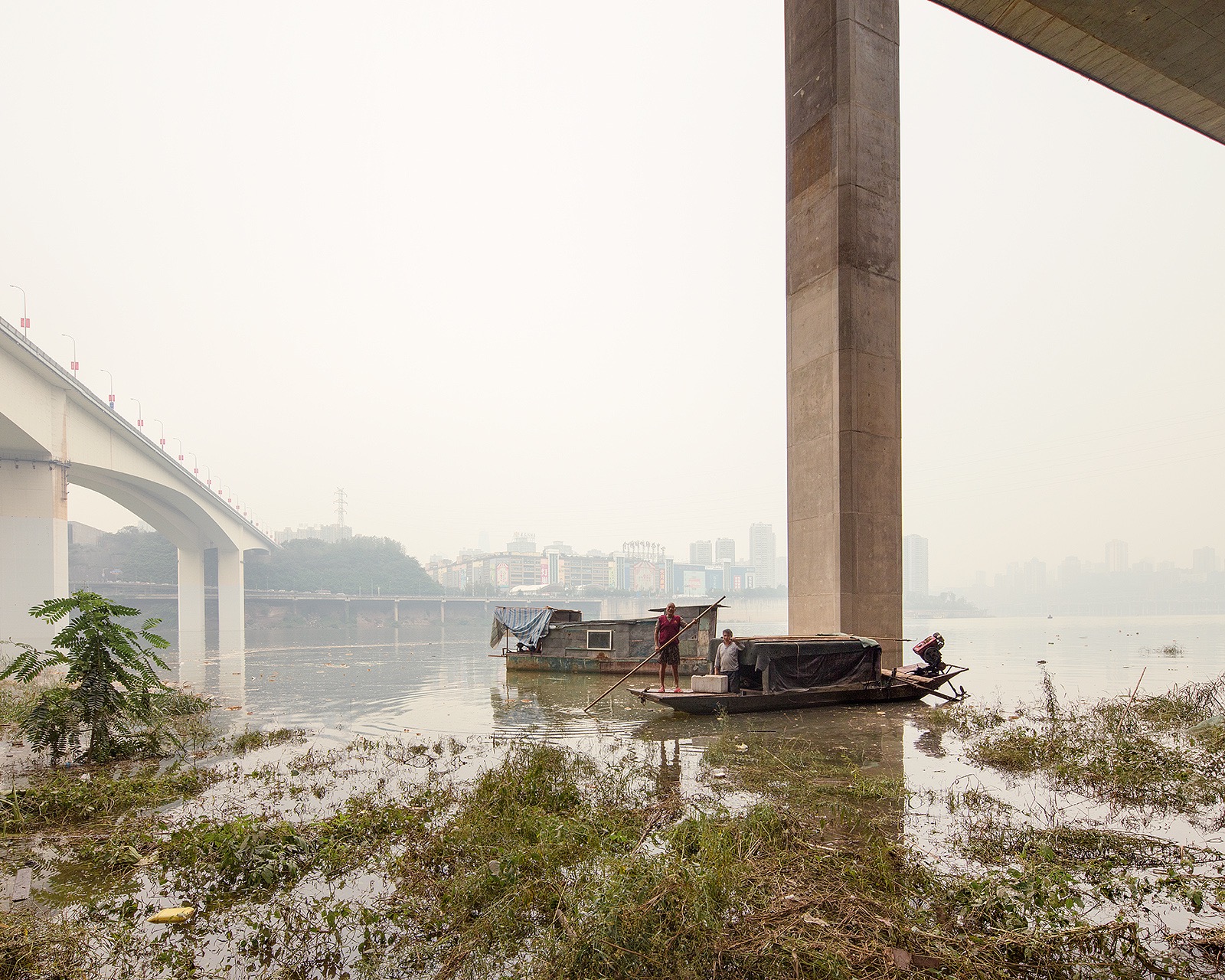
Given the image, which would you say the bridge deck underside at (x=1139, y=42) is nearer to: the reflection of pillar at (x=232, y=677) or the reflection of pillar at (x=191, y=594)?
the reflection of pillar at (x=232, y=677)

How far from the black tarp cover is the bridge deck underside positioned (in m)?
10.2

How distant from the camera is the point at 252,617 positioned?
88812 mm

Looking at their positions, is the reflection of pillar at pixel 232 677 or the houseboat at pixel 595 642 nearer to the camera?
the reflection of pillar at pixel 232 677

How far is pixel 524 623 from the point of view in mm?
25797

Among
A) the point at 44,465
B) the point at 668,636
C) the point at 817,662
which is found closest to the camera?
the point at 817,662

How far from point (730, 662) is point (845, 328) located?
9431 millimetres

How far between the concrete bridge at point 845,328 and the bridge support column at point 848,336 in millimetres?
34

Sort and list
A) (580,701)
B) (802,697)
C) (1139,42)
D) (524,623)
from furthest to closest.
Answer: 1. (524,623)
2. (580,701)
3. (802,697)
4. (1139,42)

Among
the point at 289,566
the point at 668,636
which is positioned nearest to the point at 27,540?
the point at 668,636

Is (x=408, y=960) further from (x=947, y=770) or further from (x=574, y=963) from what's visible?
(x=947, y=770)

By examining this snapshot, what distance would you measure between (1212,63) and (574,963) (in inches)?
318

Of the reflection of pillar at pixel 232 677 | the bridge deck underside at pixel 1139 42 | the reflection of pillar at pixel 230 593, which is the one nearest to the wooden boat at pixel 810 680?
the bridge deck underside at pixel 1139 42

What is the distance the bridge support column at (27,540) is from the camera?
115 ft

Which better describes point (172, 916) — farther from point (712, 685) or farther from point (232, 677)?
point (232, 677)
